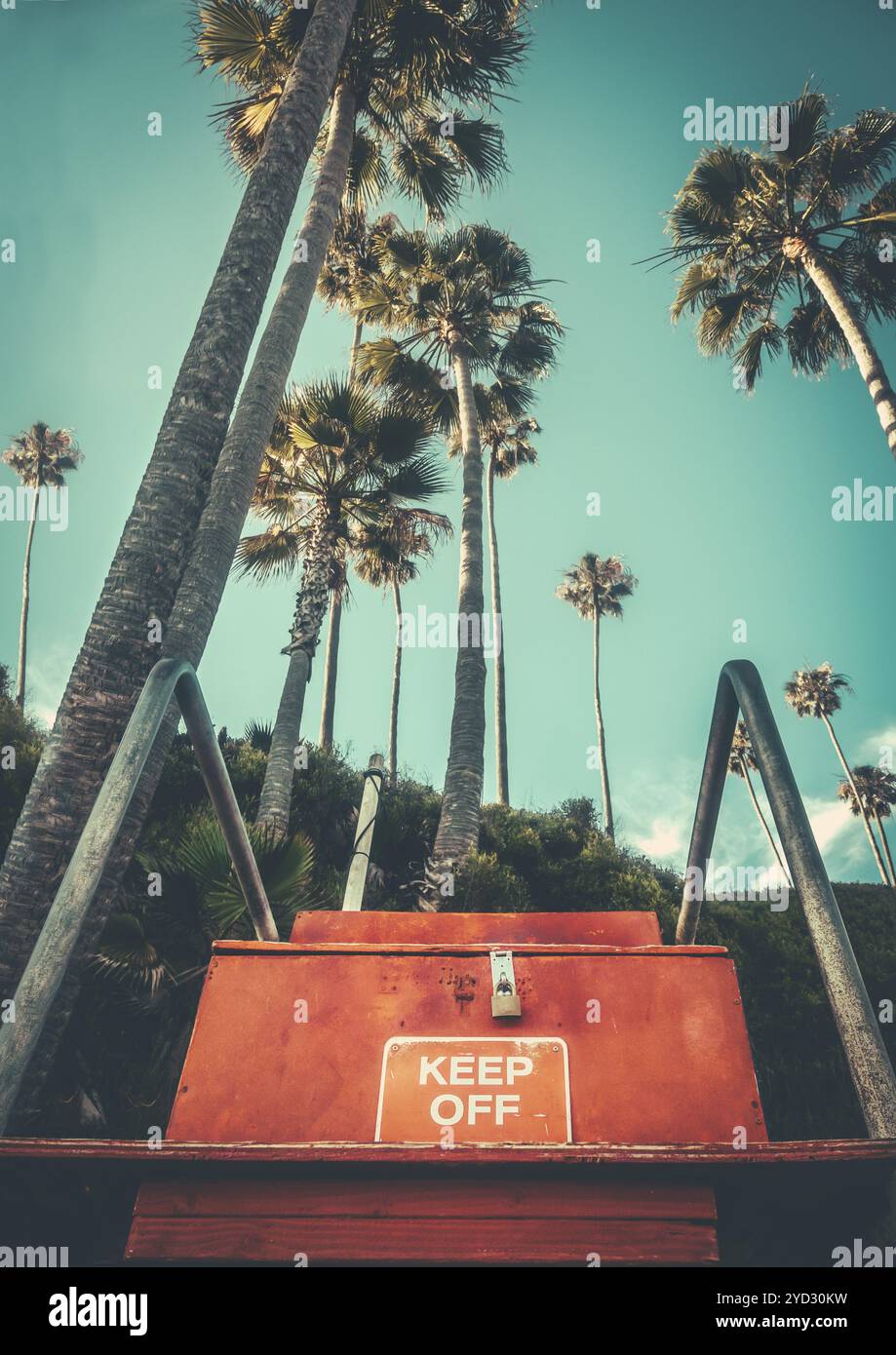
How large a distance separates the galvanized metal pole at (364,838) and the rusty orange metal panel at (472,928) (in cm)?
56

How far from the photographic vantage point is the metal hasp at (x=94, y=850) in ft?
5.51

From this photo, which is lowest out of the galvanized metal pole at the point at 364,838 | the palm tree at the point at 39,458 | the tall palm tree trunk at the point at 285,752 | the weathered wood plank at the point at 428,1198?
the weathered wood plank at the point at 428,1198

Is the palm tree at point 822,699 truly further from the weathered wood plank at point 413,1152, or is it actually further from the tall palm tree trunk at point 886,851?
the weathered wood plank at point 413,1152

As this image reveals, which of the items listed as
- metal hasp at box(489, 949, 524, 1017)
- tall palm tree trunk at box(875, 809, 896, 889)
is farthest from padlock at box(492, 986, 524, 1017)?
tall palm tree trunk at box(875, 809, 896, 889)

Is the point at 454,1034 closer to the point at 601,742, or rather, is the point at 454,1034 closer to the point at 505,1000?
the point at 505,1000

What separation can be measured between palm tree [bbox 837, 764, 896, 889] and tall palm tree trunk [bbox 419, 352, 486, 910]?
34.6m

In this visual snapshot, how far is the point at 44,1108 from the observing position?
5105mm

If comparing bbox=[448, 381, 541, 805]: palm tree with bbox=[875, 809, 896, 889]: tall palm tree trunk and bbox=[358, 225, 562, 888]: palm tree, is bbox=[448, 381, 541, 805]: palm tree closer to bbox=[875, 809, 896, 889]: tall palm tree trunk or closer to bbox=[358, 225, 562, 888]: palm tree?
bbox=[358, 225, 562, 888]: palm tree

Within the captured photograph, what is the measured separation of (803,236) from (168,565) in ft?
44.3

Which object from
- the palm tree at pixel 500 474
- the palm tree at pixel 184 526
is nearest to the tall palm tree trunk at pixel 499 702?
the palm tree at pixel 500 474

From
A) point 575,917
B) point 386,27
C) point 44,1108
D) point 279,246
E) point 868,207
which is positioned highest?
point 868,207

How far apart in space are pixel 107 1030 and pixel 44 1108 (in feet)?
3.42
